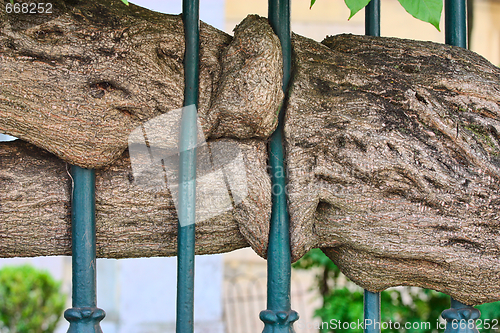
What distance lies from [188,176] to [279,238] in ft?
0.87

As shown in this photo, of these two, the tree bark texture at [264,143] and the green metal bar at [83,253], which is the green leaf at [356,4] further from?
the green metal bar at [83,253]

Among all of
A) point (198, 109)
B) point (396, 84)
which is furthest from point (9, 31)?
point (396, 84)

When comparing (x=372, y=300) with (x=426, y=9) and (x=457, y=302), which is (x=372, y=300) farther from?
(x=426, y=9)

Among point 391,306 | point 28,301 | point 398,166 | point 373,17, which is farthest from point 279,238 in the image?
point 28,301

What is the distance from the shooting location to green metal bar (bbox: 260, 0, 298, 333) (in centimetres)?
110

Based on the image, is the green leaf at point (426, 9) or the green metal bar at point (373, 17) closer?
the green leaf at point (426, 9)

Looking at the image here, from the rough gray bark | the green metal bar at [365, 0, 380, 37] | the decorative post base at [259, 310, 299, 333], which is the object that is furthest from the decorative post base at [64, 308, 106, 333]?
the green metal bar at [365, 0, 380, 37]

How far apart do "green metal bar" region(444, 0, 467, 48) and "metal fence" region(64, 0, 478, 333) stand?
51cm

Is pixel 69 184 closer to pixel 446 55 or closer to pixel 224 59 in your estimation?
pixel 224 59

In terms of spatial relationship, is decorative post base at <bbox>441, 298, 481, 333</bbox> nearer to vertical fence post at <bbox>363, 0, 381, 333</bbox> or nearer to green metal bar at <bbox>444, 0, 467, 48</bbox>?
vertical fence post at <bbox>363, 0, 381, 333</bbox>

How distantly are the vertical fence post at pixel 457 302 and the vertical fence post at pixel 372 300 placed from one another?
18cm

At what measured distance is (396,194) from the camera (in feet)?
3.69

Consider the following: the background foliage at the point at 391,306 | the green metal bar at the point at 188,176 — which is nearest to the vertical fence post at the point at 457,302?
the green metal bar at the point at 188,176

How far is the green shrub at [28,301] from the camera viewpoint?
4203 millimetres
